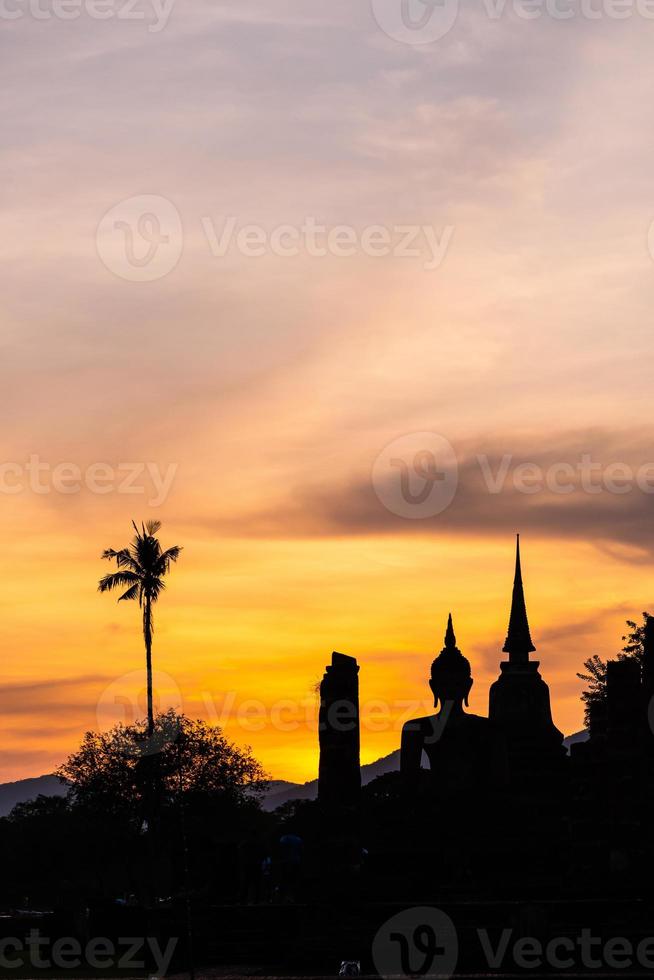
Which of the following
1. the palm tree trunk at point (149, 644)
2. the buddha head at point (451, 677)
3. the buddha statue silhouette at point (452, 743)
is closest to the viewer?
the buddha statue silhouette at point (452, 743)

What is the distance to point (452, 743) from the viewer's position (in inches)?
2144

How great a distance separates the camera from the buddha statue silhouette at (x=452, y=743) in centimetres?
5369

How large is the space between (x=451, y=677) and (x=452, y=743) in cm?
256

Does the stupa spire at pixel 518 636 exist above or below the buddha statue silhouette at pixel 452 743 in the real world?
above

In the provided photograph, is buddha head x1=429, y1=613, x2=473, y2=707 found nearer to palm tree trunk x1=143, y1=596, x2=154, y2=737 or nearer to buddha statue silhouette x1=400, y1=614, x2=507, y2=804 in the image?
buddha statue silhouette x1=400, y1=614, x2=507, y2=804

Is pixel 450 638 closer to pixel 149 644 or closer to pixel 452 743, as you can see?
pixel 452 743

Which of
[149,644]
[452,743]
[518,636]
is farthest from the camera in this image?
[149,644]

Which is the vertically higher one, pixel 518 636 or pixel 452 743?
pixel 518 636

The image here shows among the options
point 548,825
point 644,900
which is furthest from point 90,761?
point 644,900

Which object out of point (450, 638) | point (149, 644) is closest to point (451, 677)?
point (450, 638)

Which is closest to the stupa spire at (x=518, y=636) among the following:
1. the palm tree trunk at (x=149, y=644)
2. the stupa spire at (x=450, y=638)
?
the stupa spire at (x=450, y=638)

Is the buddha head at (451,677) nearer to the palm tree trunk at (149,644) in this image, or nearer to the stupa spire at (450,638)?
the stupa spire at (450,638)

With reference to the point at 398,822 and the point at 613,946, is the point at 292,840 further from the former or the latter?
the point at 613,946

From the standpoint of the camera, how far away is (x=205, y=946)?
3722cm
